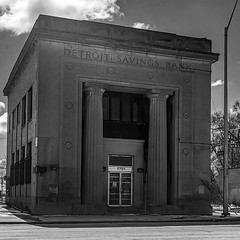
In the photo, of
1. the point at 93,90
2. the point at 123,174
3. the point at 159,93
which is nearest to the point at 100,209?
the point at 123,174

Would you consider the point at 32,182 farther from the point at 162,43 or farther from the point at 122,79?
the point at 162,43

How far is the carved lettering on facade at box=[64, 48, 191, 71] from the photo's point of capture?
30.5m

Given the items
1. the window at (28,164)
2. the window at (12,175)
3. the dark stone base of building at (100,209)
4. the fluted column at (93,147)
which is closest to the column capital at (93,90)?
the fluted column at (93,147)

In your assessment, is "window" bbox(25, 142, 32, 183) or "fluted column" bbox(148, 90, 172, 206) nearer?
"fluted column" bbox(148, 90, 172, 206)

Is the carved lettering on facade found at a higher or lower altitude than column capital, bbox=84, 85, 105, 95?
higher

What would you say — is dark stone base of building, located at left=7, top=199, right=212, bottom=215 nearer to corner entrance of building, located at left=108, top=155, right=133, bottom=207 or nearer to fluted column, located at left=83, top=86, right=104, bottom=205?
corner entrance of building, located at left=108, top=155, right=133, bottom=207

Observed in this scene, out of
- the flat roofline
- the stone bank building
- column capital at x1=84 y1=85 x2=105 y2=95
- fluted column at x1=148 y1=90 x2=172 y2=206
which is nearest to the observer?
the stone bank building

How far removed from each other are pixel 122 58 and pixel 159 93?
129 inches

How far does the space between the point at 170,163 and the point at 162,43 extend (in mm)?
7702

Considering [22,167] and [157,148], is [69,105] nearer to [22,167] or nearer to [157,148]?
[157,148]

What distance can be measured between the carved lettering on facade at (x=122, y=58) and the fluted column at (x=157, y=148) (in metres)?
1.73

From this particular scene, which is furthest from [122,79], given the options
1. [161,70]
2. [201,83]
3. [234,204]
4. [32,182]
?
[234,204]

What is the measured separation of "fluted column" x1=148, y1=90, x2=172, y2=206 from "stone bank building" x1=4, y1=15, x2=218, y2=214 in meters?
0.06

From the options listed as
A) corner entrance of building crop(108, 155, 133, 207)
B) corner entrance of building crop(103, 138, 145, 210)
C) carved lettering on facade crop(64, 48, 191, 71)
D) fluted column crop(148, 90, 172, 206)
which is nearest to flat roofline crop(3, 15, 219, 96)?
carved lettering on facade crop(64, 48, 191, 71)
